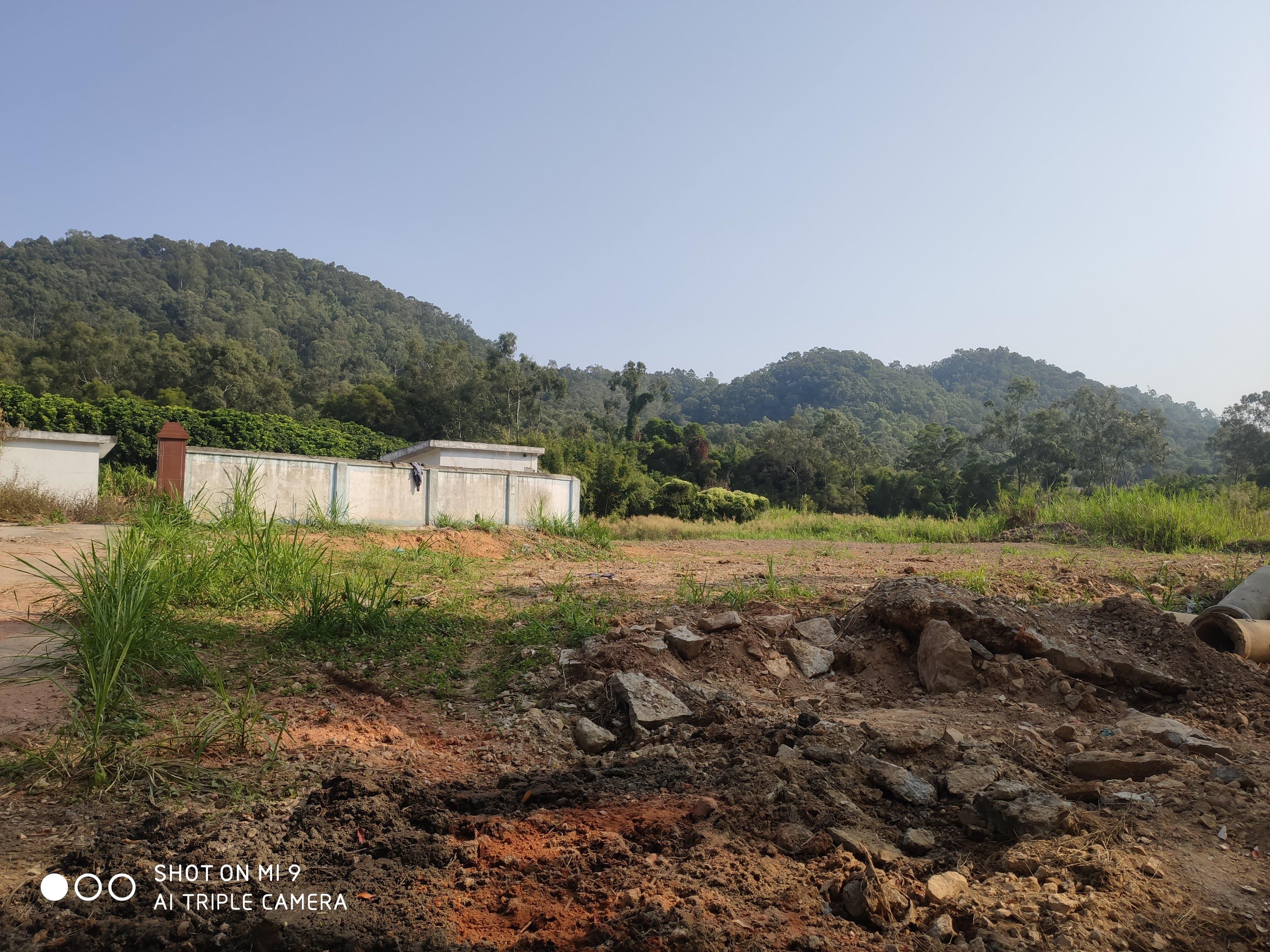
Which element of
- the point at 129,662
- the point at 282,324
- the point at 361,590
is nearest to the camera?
the point at 129,662

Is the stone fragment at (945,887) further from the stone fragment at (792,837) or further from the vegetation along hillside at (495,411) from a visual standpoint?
the vegetation along hillside at (495,411)

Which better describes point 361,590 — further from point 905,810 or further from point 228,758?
point 905,810

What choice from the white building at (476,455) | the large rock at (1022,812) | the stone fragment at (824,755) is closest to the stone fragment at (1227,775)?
the large rock at (1022,812)

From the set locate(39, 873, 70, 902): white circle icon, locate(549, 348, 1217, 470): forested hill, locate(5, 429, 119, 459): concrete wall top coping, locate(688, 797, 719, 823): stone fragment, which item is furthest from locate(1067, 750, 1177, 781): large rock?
locate(549, 348, 1217, 470): forested hill

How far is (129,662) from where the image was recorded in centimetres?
371

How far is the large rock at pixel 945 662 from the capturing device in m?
4.62

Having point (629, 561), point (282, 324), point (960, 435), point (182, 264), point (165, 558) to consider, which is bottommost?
point (629, 561)

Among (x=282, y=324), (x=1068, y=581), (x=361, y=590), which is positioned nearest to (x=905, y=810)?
(x=361, y=590)

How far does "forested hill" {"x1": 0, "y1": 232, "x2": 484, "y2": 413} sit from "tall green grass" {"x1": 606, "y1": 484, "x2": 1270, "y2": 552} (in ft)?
95.4

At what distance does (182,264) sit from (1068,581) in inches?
3461

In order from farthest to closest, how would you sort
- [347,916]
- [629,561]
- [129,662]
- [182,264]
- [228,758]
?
1. [182,264]
2. [629,561]
3. [129,662]
4. [228,758]
5. [347,916]

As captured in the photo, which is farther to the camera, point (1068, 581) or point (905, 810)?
point (1068, 581)

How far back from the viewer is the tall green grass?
1353 centimetres

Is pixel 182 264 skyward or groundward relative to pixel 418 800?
skyward
